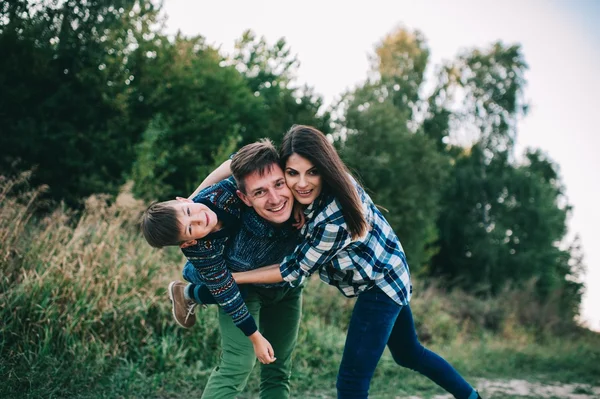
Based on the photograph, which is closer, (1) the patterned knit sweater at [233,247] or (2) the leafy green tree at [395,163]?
(1) the patterned knit sweater at [233,247]

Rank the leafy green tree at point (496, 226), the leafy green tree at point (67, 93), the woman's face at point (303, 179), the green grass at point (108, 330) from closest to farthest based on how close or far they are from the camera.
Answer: the woman's face at point (303, 179)
the green grass at point (108, 330)
the leafy green tree at point (67, 93)
the leafy green tree at point (496, 226)

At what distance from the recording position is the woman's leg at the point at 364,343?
255cm

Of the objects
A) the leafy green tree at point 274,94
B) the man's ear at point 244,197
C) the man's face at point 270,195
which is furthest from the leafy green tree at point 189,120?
the man's face at point 270,195

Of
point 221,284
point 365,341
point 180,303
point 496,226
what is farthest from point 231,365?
point 496,226

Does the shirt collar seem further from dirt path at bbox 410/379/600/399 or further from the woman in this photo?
dirt path at bbox 410/379/600/399

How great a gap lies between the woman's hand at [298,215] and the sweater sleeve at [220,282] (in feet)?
1.69

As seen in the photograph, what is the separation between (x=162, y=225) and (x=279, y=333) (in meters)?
1.04

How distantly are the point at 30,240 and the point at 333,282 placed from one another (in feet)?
10.7

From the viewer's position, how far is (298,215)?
9.04ft

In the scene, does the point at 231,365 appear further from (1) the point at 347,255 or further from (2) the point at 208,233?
(1) the point at 347,255

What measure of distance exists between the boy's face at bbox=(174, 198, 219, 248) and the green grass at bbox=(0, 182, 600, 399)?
1.84 meters

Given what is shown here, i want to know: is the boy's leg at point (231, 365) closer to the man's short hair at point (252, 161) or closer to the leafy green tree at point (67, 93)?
the man's short hair at point (252, 161)

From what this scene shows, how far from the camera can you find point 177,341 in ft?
15.0

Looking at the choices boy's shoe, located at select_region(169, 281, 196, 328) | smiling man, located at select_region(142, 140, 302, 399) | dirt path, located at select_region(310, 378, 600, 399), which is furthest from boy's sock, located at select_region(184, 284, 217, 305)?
dirt path, located at select_region(310, 378, 600, 399)
